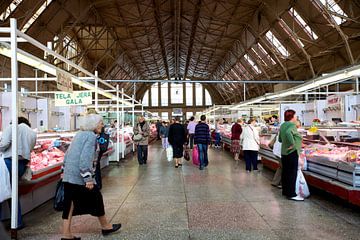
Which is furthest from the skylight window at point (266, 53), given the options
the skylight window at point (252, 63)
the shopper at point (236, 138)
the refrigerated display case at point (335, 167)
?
the refrigerated display case at point (335, 167)

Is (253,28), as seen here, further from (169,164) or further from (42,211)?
(42,211)

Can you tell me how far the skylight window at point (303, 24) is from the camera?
1700cm

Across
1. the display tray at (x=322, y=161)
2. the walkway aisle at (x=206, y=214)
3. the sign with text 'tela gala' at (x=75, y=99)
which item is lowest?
the walkway aisle at (x=206, y=214)

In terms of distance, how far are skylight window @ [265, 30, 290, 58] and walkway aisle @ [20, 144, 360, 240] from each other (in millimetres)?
15676

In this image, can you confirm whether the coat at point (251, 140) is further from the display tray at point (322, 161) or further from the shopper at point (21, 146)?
the shopper at point (21, 146)

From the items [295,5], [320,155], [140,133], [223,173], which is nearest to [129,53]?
[295,5]

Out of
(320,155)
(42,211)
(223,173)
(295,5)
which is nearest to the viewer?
(42,211)

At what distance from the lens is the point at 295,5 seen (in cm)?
1612

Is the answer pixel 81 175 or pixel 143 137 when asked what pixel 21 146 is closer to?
pixel 81 175

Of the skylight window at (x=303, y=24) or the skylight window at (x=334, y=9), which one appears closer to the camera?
the skylight window at (x=334, y=9)

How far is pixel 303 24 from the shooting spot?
17.6m

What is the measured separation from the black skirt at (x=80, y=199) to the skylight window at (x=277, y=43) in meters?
19.1

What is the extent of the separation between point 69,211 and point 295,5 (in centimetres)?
1541

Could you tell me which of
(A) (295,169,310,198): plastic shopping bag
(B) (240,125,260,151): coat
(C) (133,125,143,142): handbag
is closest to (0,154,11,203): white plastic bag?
(A) (295,169,310,198): plastic shopping bag
